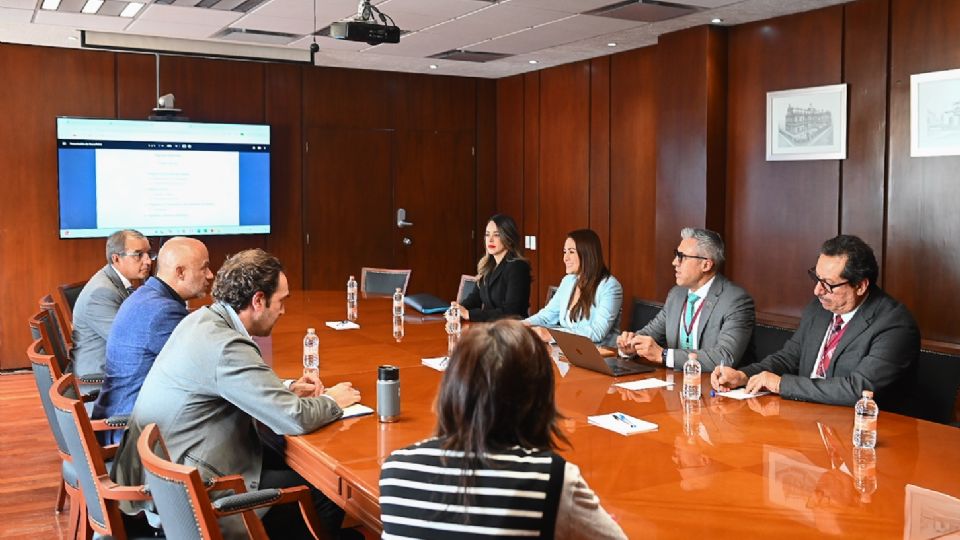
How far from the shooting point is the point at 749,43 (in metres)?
6.89

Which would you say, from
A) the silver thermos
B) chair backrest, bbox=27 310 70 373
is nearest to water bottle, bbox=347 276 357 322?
chair backrest, bbox=27 310 70 373

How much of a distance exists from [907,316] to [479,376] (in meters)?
2.46

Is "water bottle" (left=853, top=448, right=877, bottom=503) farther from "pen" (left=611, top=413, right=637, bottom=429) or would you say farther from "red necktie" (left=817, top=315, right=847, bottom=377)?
"red necktie" (left=817, top=315, right=847, bottom=377)

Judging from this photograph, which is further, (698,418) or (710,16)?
(710,16)

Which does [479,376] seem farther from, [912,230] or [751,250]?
[751,250]

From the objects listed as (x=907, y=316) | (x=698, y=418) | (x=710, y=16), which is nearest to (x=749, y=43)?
(x=710, y=16)

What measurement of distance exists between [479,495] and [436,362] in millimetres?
2527

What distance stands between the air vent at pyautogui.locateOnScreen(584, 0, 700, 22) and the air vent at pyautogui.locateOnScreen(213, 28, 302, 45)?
103 inches

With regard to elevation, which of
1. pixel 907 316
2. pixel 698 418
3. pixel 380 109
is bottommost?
pixel 698 418

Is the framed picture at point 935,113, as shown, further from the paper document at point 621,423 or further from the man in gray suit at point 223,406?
the man in gray suit at point 223,406

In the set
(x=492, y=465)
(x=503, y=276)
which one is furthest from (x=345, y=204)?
(x=492, y=465)

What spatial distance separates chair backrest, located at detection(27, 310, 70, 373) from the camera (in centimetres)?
433

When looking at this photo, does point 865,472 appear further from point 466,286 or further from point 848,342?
point 466,286

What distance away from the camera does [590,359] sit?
4.07 meters
